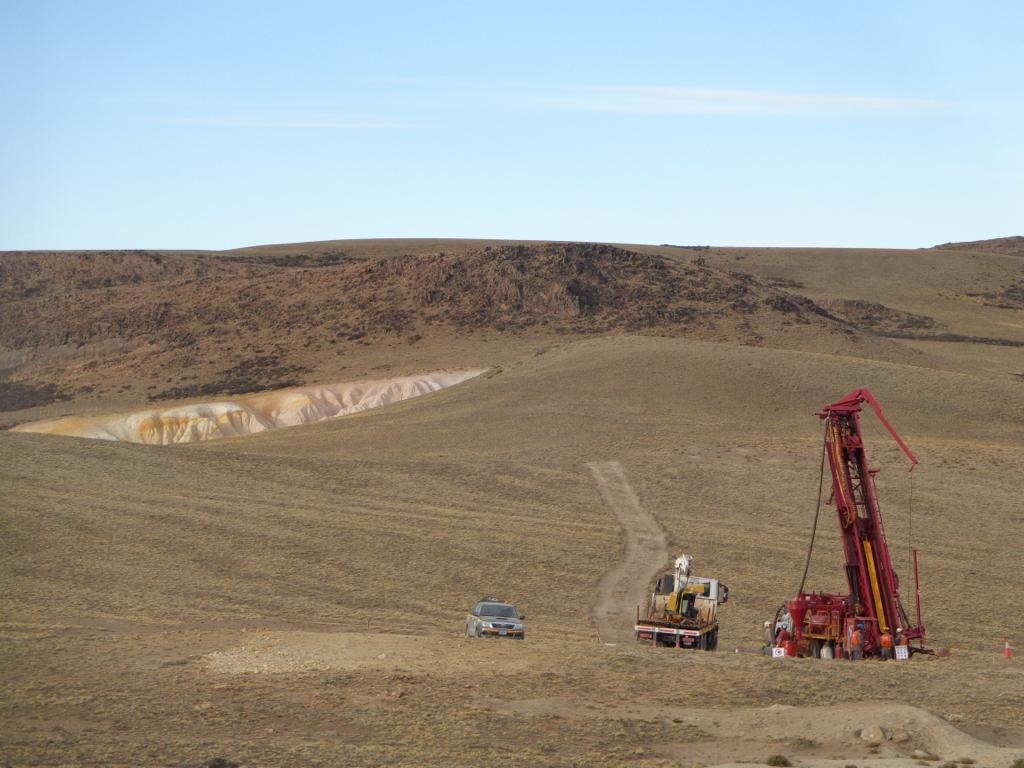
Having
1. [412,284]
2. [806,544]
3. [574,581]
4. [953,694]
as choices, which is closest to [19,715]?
[953,694]

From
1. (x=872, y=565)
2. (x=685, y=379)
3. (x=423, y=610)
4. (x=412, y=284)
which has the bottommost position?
(x=423, y=610)

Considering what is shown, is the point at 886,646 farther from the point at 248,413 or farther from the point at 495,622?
the point at 248,413

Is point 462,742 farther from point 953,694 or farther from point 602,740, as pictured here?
point 953,694

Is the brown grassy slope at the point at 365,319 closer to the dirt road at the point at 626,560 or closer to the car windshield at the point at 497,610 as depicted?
the dirt road at the point at 626,560

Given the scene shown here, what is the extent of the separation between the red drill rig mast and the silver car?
17.9ft

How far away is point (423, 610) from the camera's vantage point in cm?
3173

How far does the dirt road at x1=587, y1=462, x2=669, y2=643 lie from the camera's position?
31.4 metres

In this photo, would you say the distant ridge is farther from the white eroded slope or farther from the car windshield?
the car windshield

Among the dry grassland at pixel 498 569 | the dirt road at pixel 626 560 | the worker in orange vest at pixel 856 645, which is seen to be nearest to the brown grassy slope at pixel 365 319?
the dry grassland at pixel 498 569

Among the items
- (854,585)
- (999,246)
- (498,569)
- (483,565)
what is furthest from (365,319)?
(999,246)

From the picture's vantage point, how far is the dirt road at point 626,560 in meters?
31.4

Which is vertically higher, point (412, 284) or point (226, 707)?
point (412, 284)

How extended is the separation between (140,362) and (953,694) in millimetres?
76931

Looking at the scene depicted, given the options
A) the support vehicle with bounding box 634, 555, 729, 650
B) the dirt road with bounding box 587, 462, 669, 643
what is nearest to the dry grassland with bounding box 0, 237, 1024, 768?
the dirt road with bounding box 587, 462, 669, 643
